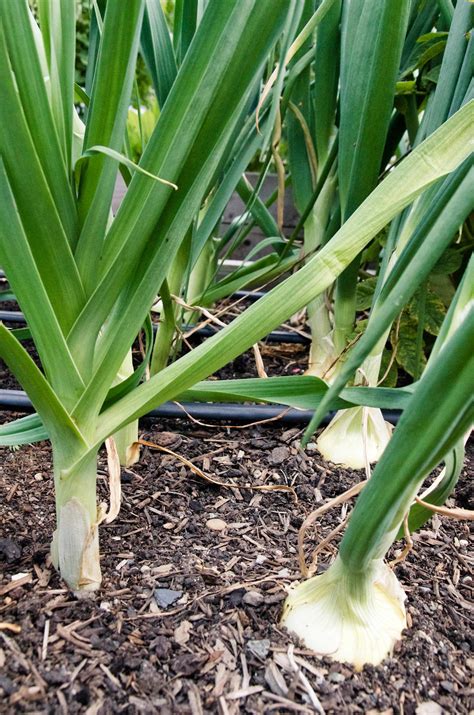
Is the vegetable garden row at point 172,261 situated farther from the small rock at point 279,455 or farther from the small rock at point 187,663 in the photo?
the small rock at point 279,455

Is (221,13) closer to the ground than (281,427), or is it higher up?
higher up

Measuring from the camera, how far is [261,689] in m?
0.51

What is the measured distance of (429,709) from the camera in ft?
1.65

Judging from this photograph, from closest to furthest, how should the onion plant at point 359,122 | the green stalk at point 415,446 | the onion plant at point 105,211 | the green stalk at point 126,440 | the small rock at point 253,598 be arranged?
1. the green stalk at point 415,446
2. the onion plant at point 105,211
3. the small rock at point 253,598
4. the onion plant at point 359,122
5. the green stalk at point 126,440

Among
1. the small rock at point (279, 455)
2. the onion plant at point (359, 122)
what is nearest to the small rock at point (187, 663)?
the onion plant at point (359, 122)

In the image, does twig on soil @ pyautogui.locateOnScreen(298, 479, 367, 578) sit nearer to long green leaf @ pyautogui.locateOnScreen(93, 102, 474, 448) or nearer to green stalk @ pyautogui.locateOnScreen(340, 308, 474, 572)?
green stalk @ pyautogui.locateOnScreen(340, 308, 474, 572)

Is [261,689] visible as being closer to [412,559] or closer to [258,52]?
[412,559]

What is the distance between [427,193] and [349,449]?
38cm

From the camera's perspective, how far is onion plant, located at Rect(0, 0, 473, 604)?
489 mm

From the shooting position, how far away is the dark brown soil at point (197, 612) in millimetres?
501

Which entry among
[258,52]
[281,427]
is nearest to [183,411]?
[281,427]

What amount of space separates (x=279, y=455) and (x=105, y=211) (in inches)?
18.8

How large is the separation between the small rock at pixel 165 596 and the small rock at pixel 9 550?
6.0 inches

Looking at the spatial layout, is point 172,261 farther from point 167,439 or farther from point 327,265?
point 167,439
